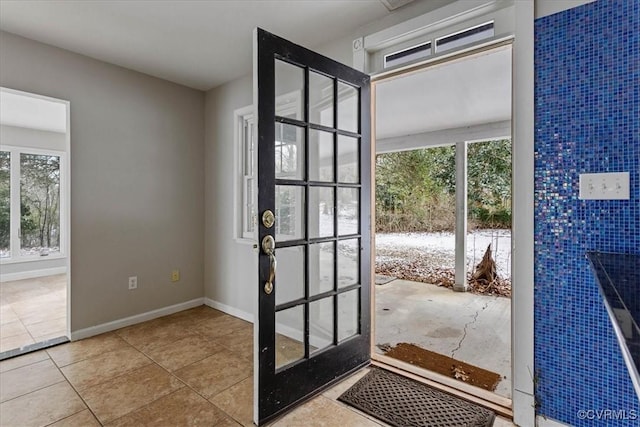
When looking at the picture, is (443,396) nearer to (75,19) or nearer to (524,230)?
(524,230)

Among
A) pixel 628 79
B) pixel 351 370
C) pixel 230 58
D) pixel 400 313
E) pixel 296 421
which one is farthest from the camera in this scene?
pixel 400 313

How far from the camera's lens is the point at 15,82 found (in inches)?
104

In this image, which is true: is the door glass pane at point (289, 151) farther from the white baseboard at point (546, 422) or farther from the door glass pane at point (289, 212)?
the white baseboard at point (546, 422)

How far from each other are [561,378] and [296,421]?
1376 millimetres

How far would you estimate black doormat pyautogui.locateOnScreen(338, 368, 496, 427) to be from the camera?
1824 mm

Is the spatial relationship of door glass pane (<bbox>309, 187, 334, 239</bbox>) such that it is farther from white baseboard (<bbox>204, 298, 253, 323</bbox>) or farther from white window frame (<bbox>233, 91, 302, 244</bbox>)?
white baseboard (<bbox>204, 298, 253, 323</bbox>)

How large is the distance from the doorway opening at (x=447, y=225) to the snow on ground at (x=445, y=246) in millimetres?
20

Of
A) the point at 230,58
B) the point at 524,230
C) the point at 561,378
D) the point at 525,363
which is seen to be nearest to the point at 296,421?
the point at 525,363

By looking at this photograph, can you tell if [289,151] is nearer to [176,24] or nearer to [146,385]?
[176,24]

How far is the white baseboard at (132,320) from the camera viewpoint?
9.80 feet

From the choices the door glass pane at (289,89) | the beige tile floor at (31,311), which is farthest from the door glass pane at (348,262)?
the beige tile floor at (31,311)

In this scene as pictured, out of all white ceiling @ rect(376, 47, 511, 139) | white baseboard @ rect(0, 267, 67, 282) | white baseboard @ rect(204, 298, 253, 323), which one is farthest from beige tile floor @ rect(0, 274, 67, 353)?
white ceiling @ rect(376, 47, 511, 139)

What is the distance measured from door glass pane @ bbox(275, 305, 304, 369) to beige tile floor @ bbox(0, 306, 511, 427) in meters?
0.30

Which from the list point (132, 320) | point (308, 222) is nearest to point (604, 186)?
point (308, 222)
